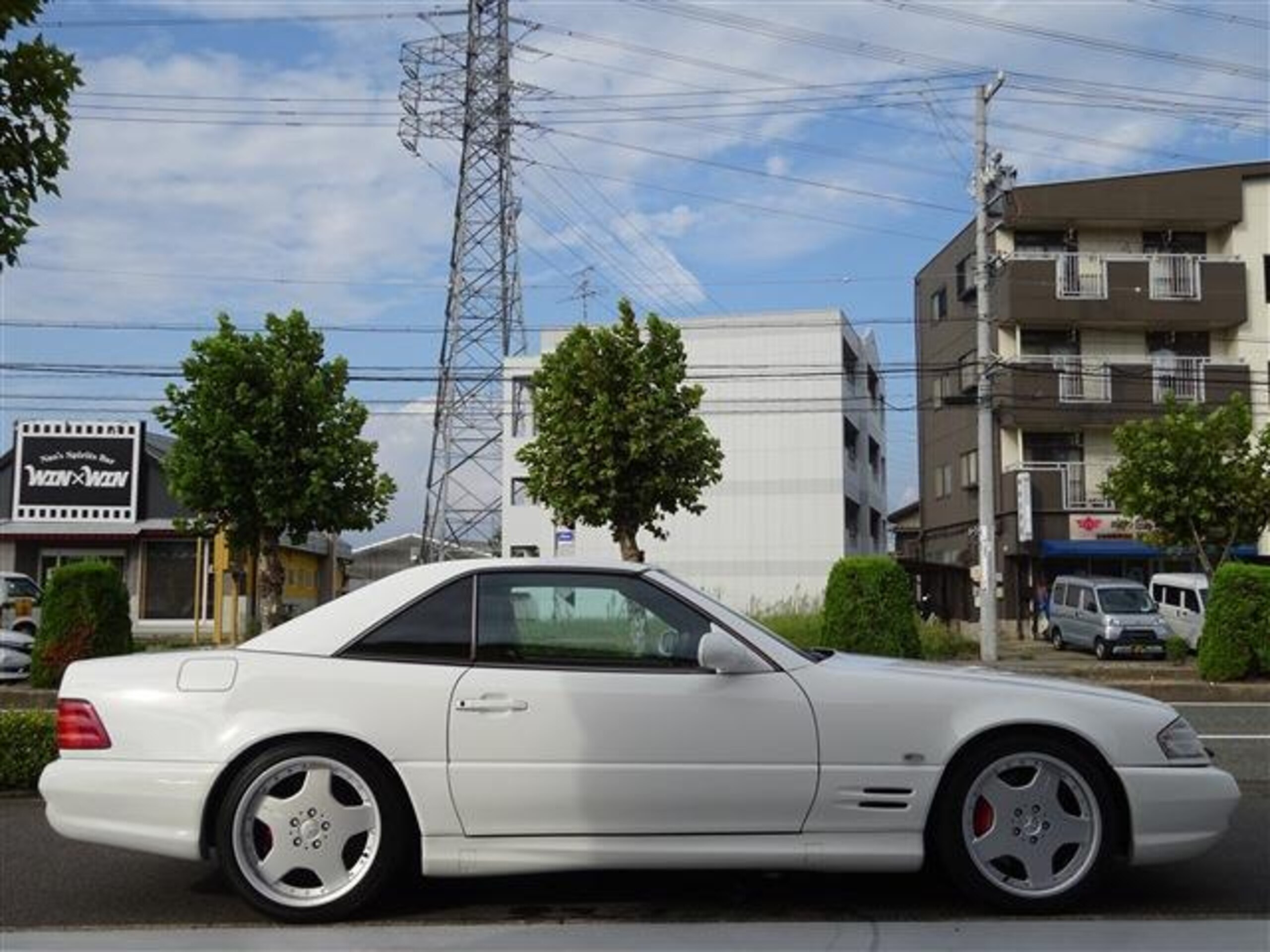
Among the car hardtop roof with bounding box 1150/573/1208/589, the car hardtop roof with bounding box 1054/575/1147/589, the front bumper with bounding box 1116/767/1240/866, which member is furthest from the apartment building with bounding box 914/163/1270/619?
the front bumper with bounding box 1116/767/1240/866

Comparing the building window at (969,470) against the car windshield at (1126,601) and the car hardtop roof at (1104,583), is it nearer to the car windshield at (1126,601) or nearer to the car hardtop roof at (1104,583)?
the car hardtop roof at (1104,583)

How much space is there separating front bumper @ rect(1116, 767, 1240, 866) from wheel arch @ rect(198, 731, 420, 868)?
2.73 m

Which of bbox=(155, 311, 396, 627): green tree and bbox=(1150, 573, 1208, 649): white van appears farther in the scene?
bbox=(1150, 573, 1208, 649): white van

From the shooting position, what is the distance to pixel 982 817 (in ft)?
15.6

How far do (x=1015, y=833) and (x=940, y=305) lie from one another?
138 ft

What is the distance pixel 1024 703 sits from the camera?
4.78 m

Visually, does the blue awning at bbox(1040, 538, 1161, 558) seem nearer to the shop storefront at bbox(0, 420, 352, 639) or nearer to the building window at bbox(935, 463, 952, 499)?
the building window at bbox(935, 463, 952, 499)

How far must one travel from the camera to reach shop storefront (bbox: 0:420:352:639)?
104ft

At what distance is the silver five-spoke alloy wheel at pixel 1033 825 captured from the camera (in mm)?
4730

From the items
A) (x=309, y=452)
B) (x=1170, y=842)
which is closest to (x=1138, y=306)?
(x=309, y=452)

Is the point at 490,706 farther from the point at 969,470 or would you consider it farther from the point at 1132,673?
the point at 969,470

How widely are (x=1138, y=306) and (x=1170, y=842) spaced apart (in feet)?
116

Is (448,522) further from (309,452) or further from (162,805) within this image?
(162,805)

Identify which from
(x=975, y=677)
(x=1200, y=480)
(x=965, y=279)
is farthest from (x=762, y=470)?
(x=975, y=677)
